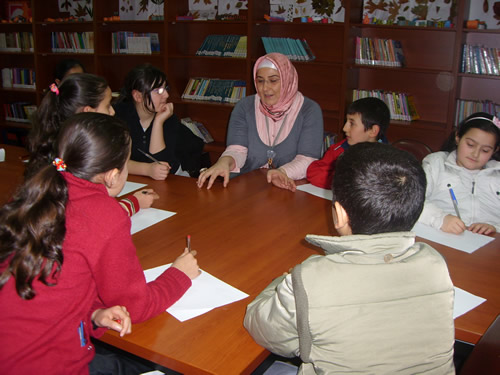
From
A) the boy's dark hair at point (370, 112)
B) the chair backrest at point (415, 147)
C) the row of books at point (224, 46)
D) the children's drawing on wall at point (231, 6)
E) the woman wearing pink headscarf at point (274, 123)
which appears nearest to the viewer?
the boy's dark hair at point (370, 112)

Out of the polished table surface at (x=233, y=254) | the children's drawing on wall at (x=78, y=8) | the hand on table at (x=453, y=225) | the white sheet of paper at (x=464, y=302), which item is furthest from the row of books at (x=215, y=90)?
the white sheet of paper at (x=464, y=302)

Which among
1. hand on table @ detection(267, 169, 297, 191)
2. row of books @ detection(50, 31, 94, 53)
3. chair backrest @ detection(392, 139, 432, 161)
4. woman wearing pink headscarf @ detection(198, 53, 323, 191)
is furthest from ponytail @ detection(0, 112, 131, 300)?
row of books @ detection(50, 31, 94, 53)

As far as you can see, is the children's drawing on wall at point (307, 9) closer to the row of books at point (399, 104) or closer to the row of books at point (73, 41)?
the row of books at point (399, 104)

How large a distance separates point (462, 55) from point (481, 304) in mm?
2823

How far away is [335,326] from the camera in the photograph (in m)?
0.85

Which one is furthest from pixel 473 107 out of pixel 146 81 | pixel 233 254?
pixel 233 254

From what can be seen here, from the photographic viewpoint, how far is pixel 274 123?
2584 millimetres

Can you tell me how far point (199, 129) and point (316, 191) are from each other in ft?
8.68

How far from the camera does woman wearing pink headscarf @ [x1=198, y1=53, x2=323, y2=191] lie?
98.3 inches

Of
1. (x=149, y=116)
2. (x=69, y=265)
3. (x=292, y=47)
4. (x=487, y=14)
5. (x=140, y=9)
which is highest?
(x=140, y=9)

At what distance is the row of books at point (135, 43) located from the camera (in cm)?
433

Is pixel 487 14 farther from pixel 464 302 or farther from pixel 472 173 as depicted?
pixel 464 302

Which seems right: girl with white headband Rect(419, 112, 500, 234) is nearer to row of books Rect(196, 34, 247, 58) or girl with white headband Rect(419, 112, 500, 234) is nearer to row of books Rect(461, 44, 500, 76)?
row of books Rect(461, 44, 500, 76)

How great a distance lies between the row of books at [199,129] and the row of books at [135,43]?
2.38ft
